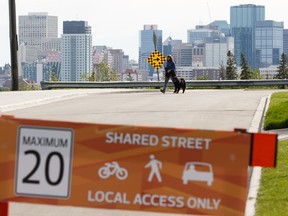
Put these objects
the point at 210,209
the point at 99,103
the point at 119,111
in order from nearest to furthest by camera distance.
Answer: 1. the point at 210,209
2. the point at 119,111
3. the point at 99,103

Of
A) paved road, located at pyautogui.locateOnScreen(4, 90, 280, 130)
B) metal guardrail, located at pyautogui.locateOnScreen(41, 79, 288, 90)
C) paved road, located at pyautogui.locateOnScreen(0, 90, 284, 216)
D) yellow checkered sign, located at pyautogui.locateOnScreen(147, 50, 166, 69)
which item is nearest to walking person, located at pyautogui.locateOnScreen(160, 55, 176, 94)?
paved road, located at pyautogui.locateOnScreen(0, 90, 284, 216)

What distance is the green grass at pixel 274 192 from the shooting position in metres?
9.45

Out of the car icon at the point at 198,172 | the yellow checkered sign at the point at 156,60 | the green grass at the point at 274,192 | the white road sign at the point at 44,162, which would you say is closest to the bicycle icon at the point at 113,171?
the white road sign at the point at 44,162

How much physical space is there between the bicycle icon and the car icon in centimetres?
44

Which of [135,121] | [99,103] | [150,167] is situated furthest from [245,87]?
[150,167]

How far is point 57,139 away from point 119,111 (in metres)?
18.8

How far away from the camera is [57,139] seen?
7211mm

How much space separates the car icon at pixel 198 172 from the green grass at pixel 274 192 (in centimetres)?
224

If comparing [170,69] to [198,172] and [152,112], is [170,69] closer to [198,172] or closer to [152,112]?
[152,112]

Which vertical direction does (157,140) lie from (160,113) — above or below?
above

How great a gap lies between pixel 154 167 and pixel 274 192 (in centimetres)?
375

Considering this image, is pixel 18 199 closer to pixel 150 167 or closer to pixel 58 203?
pixel 58 203

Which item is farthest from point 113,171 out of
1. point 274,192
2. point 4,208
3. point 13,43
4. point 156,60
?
point 156,60

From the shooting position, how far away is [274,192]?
419 inches
